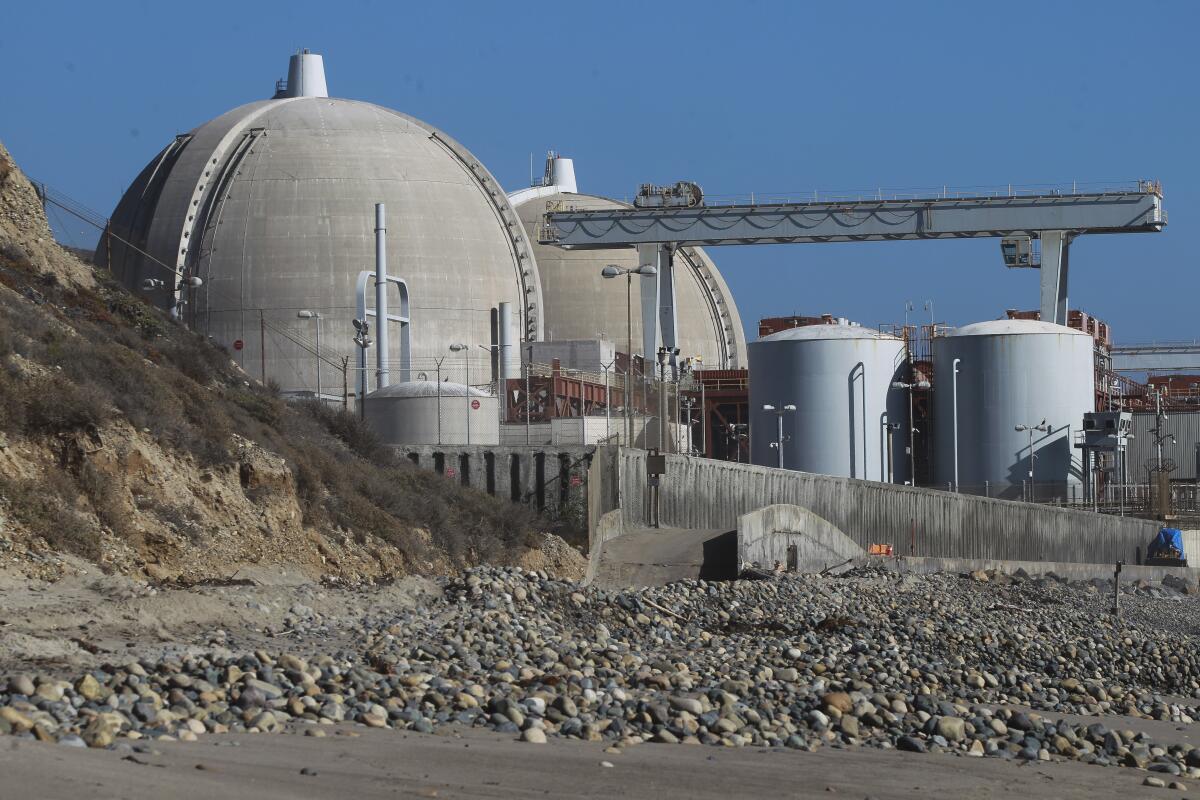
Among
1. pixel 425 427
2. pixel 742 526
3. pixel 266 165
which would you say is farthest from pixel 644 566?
pixel 266 165

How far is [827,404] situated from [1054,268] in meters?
8.44

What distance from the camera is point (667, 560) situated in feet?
83.5

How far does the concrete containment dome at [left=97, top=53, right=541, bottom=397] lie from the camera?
174 feet

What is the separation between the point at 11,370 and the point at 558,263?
5673 centimetres

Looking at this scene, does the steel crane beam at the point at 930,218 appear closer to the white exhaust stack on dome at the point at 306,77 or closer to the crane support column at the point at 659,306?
the crane support column at the point at 659,306

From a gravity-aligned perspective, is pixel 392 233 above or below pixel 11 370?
above

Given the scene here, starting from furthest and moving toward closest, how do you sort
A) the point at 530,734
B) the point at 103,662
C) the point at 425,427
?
the point at 425,427 → the point at 103,662 → the point at 530,734

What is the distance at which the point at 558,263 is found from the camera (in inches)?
2896

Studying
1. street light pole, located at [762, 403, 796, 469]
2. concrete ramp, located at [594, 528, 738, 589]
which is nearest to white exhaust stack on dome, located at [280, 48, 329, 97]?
street light pole, located at [762, 403, 796, 469]

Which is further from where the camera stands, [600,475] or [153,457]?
[600,475]

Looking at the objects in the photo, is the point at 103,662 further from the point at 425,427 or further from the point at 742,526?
the point at 425,427

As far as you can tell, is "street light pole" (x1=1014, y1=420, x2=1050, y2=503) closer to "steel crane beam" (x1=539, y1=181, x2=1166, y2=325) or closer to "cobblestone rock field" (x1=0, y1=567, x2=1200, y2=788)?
"steel crane beam" (x1=539, y1=181, x2=1166, y2=325)

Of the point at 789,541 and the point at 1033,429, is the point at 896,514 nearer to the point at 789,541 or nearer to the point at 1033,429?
the point at 789,541

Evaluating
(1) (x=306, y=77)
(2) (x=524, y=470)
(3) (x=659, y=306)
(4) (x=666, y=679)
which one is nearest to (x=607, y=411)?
(2) (x=524, y=470)
